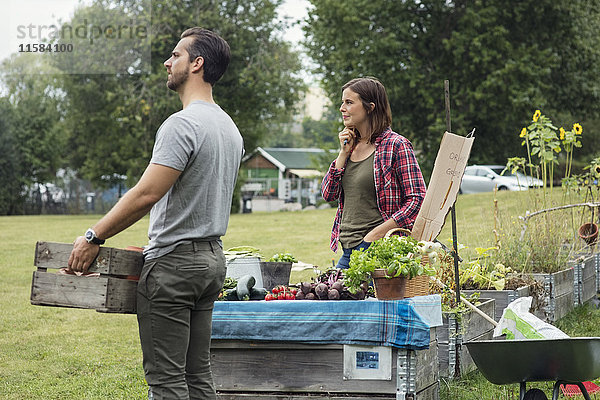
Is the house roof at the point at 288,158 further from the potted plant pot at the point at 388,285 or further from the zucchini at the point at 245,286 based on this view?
the potted plant pot at the point at 388,285

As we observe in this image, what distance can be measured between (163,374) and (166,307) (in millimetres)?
261

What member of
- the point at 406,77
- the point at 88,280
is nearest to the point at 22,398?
the point at 88,280

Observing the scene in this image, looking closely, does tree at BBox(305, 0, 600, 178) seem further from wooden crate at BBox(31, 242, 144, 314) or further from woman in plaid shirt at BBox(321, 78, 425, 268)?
wooden crate at BBox(31, 242, 144, 314)

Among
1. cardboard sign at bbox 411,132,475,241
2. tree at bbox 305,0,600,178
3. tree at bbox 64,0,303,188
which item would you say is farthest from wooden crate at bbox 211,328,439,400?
tree at bbox 64,0,303,188

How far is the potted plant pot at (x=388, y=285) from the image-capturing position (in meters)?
3.74

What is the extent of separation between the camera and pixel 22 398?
5.26 metres

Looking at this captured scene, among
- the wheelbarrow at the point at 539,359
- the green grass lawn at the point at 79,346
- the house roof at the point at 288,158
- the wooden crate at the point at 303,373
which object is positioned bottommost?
→ the green grass lawn at the point at 79,346

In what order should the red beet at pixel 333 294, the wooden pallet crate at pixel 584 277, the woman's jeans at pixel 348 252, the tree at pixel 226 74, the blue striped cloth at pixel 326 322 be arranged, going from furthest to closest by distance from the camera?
1. the tree at pixel 226 74
2. the wooden pallet crate at pixel 584 277
3. the woman's jeans at pixel 348 252
4. the red beet at pixel 333 294
5. the blue striped cloth at pixel 326 322

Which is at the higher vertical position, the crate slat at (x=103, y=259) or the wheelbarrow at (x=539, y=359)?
the crate slat at (x=103, y=259)

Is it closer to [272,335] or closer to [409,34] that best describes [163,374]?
[272,335]

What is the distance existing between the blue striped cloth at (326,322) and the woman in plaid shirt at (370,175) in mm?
528

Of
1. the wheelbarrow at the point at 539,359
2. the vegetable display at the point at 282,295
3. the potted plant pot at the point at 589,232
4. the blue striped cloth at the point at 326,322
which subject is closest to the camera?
the wheelbarrow at the point at 539,359

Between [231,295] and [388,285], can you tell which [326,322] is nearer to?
[388,285]

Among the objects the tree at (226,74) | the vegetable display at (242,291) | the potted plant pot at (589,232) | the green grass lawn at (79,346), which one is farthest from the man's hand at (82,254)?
the tree at (226,74)
